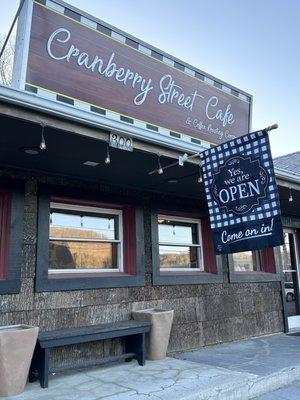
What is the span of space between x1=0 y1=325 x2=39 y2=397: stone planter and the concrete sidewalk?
0.12m

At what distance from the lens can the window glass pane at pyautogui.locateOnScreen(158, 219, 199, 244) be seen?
6.48 m

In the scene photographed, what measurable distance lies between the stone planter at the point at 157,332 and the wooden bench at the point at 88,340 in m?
0.12

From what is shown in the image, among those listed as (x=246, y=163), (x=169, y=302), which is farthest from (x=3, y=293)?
(x=246, y=163)

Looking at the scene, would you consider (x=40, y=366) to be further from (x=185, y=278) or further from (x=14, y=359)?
(x=185, y=278)

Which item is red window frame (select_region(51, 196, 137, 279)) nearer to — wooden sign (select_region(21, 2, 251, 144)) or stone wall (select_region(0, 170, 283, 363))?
stone wall (select_region(0, 170, 283, 363))

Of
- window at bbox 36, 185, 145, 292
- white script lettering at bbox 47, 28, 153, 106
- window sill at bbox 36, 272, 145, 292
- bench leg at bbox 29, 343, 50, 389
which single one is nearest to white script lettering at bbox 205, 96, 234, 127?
white script lettering at bbox 47, 28, 153, 106

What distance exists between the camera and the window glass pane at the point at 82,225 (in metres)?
5.22

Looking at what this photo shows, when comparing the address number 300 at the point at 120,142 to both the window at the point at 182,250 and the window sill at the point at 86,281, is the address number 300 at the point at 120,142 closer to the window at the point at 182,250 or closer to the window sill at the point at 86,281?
the window sill at the point at 86,281

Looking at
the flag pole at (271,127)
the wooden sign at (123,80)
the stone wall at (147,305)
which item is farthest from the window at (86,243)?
the flag pole at (271,127)

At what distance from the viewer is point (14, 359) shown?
→ 371 centimetres

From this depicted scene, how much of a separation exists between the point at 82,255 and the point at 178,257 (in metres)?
1.88

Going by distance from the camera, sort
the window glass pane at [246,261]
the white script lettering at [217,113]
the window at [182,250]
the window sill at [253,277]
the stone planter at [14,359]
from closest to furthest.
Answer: the stone planter at [14,359]
the window at [182,250]
the white script lettering at [217,113]
the window sill at [253,277]
the window glass pane at [246,261]

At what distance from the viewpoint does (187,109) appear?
6.15 meters

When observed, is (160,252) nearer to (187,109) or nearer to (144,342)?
(144,342)
